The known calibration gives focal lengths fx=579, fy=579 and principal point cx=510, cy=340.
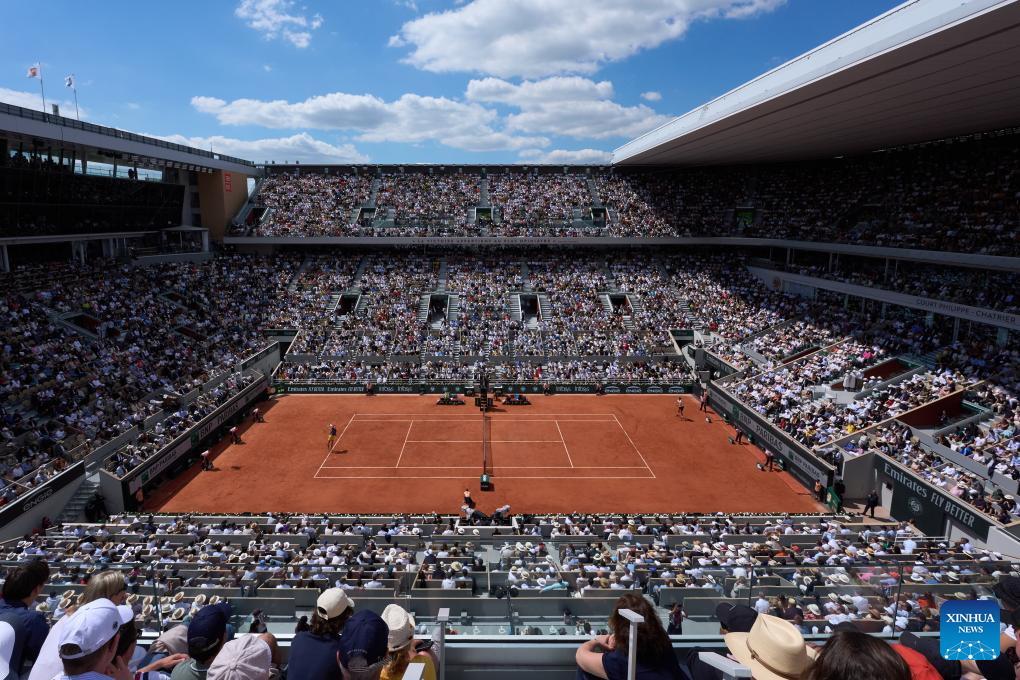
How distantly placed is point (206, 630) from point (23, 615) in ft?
5.98

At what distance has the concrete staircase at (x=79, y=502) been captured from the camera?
66.6 feet

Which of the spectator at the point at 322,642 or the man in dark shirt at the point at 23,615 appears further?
the man in dark shirt at the point at 23,615

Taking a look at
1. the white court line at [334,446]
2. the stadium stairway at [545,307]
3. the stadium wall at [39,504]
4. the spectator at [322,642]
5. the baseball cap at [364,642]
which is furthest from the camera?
the stadium stairway at [545,307]

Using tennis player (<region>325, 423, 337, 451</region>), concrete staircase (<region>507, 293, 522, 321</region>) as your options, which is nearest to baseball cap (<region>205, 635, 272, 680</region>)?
tennis player (<region>325, 423, 337, 451</region>)

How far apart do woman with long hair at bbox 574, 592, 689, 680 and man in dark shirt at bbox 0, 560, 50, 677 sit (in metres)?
3.82

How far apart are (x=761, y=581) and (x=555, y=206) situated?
4994cm

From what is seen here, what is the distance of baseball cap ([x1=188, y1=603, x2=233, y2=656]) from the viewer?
3.69 metres

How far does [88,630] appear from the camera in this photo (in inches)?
128

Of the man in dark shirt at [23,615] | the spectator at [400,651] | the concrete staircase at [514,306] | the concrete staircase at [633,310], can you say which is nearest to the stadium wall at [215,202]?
the concrete staircase at [514,306]

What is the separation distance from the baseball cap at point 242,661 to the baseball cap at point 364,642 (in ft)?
1.53

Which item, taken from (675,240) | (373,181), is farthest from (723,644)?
(373,181)

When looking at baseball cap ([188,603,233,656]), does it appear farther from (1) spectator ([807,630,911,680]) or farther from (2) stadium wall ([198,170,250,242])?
(2) stadium wall ([198,170,250,242])

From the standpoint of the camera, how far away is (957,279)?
32.5 metres

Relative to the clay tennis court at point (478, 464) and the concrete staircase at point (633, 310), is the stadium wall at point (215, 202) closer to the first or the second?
the clay tennis court at point (478, 464)
